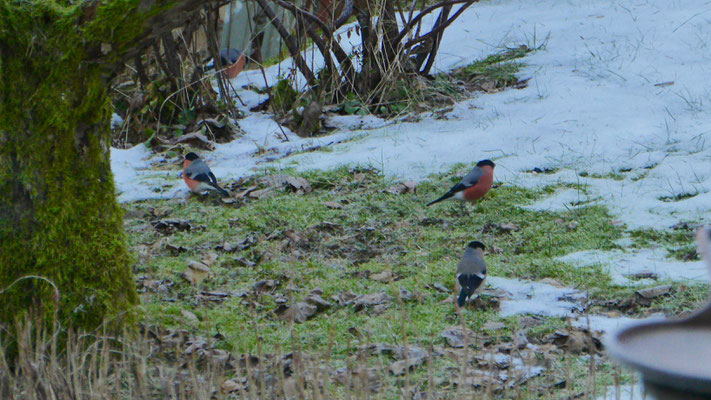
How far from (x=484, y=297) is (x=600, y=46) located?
191 inches

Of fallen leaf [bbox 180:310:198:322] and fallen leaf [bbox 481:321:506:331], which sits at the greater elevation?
fallen leaf [bbox 180:310:198:322]

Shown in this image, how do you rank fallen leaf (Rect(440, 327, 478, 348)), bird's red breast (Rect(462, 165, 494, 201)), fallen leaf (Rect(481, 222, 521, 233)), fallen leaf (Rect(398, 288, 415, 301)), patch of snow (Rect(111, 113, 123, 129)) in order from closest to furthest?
fallen leaf (Rect(440, 327, 478, 348)) → fallen leaf (Rect(398, 288, 415, 301)) → fallen leaf (Rect(481, 222, 521, 233)) → bird's red breast (Rect(462, 165, 494, 201)) → patch of snow (Rect(111, 113, 123, 129))

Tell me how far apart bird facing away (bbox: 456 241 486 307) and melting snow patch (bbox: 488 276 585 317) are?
0.19 metres

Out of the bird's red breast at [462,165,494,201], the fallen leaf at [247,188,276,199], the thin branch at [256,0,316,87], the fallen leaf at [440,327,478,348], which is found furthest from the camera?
the thin branch at [256,0,316,87]

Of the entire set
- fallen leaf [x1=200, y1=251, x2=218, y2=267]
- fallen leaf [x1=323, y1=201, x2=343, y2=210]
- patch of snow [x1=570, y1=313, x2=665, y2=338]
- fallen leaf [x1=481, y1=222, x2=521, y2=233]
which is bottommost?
patch of snow [x1=570, y1=313, x2=665, y2=338]

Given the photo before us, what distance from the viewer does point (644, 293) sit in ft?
12.3

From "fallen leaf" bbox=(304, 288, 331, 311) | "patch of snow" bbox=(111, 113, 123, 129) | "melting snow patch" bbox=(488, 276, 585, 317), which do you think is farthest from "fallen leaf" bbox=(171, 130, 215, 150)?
"melting snow patch" bbox=(488, 276, 585, 317)

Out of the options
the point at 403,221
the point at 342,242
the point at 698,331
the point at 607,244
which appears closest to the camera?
the point at 698,331

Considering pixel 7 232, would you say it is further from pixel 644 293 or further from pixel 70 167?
pixel 644 293

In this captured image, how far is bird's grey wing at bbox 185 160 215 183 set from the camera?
5715 millimetres

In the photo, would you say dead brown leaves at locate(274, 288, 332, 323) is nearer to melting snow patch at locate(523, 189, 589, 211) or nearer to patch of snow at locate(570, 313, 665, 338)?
patch of snow at locate(570, 313, 665, 338)

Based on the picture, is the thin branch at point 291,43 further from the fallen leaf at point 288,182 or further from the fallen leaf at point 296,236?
the fallen leaf at point 296,236

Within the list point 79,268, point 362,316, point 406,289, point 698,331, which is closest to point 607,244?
point 406,289

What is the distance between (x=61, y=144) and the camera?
2.90 metres
